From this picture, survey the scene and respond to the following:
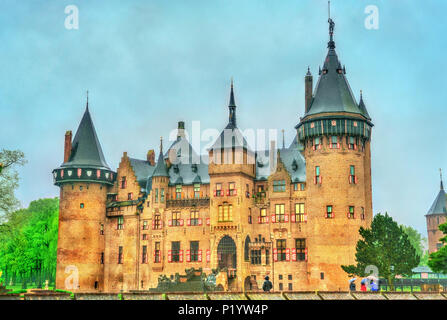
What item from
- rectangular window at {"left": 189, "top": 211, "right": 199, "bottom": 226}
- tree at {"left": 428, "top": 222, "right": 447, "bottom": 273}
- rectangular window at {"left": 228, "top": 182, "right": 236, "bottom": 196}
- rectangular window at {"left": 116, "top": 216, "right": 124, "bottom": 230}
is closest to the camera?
tree at {"left": 428, "top": 222, "right": 447, "bottom": 273}

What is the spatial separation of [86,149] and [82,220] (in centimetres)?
870

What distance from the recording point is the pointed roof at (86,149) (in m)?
70.9

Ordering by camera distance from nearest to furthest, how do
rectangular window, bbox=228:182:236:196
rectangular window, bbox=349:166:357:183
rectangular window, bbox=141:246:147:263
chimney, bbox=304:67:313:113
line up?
rectangular window, bbox=349:166:357:183, rectangular window, bbox=228:182:236:196, chimney, bbox=304:67:313:113, rectangular window, bbox=141:246:147:263

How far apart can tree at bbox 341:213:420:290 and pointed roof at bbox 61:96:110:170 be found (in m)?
33.3

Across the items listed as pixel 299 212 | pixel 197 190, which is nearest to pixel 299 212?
pixel 299 212

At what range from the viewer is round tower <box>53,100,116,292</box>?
68.6 m

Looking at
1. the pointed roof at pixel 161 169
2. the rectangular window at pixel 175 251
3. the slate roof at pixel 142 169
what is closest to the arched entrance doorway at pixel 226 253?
the rectangular window at pixel 175 251

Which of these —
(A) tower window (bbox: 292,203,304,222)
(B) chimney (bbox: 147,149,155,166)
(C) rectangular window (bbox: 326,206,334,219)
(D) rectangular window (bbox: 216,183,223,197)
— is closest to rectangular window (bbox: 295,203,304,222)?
(A) tower window (bbox: 292,203,304,222)

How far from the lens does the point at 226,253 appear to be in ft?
203

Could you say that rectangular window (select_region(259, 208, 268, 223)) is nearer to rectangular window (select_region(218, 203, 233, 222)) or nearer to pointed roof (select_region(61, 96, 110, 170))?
rectangular window (select_region(218, 203, 233, 222))

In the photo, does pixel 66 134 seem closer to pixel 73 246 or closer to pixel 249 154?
pixel 73 246

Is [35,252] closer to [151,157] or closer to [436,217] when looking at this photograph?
[151,157]

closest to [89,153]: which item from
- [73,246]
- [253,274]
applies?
[73,246]
